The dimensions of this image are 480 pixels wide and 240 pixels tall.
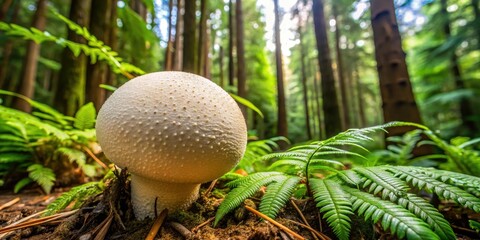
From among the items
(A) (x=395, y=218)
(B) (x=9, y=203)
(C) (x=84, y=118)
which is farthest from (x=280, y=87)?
(A) (x=395, y=218)

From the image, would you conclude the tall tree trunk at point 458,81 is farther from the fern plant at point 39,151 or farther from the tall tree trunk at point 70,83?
the fern plant at point 39,151

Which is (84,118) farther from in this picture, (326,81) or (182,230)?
(326,81)

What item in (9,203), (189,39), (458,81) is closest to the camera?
(9,203)

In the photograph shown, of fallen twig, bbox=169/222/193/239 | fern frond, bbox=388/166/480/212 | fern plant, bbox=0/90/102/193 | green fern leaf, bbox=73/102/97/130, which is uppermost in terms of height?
green fern leaf, bbox=73/102/97/130

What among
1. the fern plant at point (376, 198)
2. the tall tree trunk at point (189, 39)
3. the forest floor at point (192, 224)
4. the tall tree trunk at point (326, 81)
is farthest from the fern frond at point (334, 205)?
the tall tree trunk at point (189, 39)

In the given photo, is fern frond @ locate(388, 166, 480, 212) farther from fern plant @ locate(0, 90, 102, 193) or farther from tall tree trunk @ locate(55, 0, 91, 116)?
tall tree trunk @ locate(55, 0, 91, 116)

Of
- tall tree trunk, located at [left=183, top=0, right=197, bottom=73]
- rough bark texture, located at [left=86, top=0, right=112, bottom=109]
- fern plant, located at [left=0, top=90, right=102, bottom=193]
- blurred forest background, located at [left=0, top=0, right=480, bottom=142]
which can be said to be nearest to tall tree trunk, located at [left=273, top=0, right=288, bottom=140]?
blurred forest background, located at [left=0, top=0, right=480, bottom=142]
